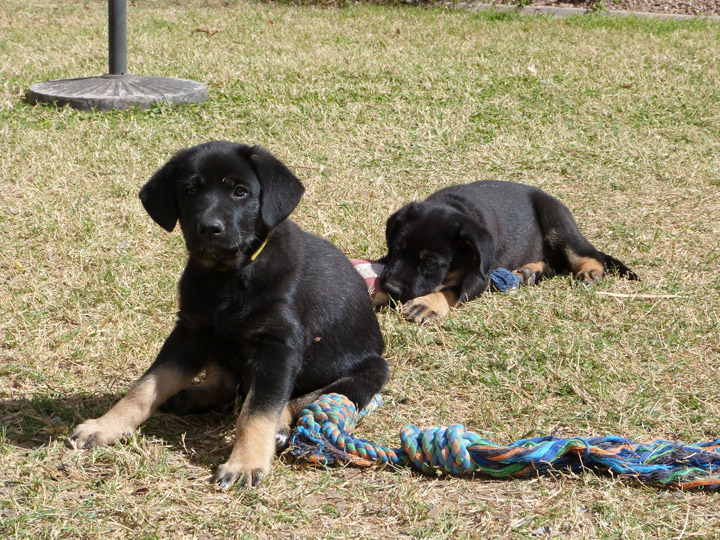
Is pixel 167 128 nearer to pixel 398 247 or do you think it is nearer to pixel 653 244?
pixel 398 247

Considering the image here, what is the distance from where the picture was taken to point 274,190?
10.7ft

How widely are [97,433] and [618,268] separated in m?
3.36

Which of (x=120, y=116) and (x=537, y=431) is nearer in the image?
(x=537, y=431)

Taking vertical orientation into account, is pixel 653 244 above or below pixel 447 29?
below

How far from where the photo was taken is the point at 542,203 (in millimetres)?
5859

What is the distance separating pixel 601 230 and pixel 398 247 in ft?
6.37

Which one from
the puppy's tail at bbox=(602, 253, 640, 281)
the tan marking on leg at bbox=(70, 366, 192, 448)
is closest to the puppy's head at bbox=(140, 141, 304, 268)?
the tan marking on leg at bbox=(70, 366, 192, 448)

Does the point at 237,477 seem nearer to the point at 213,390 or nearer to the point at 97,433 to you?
the point at 97,433

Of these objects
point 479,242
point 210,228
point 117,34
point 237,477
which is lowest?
point 237,477

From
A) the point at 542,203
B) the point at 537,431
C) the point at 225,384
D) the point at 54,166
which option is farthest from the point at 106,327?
the point at 542,203

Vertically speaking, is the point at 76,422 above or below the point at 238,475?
below

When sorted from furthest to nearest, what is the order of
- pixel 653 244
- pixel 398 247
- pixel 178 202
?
pixel 653 244
pixel 398 247
pixel 178 202

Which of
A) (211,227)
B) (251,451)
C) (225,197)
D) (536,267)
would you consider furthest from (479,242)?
(251,451)

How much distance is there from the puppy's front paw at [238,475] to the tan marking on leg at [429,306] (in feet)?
5.79
